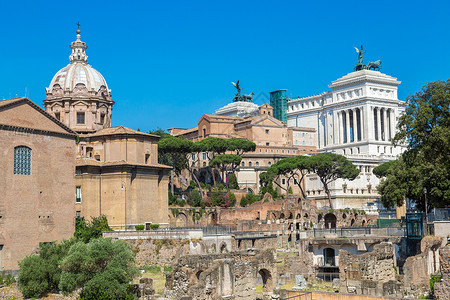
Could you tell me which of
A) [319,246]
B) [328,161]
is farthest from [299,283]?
[328,161]

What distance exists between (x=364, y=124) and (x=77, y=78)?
63071 millimetres

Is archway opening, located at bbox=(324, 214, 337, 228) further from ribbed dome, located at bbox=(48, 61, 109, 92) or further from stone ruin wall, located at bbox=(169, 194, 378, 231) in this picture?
ribbed dome, located at bbox=(48, 61, 109, 92)

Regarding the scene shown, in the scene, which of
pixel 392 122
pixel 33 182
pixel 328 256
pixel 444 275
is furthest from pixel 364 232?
pixel 392 122

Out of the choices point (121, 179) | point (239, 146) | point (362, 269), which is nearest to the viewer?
point (362, 269)

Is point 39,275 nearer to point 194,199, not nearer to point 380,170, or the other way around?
point 194,199

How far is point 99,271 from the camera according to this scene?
30469 millimetres

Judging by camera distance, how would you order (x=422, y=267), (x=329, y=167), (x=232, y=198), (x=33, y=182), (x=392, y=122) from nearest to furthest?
(x=422, y=267), (x=33, y=182), (x=232, y=198), (x=329, y=167), (x=392, y=122)

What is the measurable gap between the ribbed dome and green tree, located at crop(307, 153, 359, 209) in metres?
30.8

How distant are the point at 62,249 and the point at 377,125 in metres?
86.9

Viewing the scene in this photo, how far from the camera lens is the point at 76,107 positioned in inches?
2399

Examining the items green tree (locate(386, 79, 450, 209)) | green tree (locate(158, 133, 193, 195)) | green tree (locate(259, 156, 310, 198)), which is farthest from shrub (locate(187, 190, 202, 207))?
green tree (locate(386, 79, 450, 209))

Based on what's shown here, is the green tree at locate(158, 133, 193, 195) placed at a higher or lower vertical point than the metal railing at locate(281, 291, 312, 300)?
higher

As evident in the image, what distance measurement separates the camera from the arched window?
41594mm

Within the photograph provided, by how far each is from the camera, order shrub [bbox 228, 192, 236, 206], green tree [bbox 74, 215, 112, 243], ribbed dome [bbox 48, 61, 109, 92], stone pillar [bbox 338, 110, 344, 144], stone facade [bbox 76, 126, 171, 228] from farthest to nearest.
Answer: stone pillar [bbox 338, 110, 344, 144]
shrub [bbox 228, 192, 236, 206]
ribbed dome [bbox 48, 61, 109, 92]
stone facade [bbox 76, 126, 171, 228]
green tree [bbox 74, 215, 112, 243]
